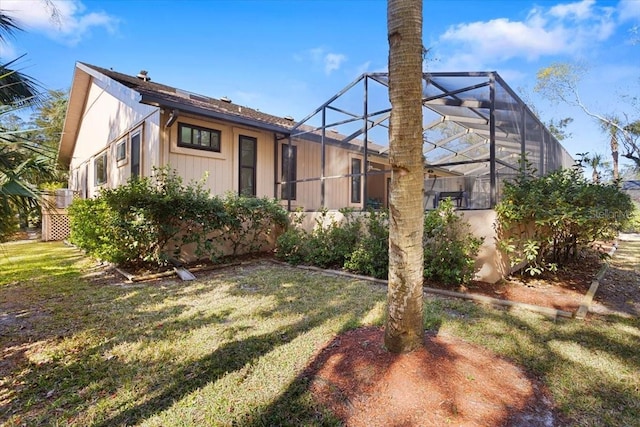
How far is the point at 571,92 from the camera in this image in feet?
76.0

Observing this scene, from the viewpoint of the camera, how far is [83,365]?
269 centimetres

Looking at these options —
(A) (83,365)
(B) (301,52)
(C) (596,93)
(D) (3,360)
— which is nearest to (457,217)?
(A) (83,365)

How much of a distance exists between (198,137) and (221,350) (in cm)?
638

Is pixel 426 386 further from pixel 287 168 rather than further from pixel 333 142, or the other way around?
pixel 287 168

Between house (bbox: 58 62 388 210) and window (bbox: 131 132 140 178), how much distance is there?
0.03 meters

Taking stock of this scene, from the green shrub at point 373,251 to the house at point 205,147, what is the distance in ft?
4.36

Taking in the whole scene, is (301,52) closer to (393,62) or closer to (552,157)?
(552,157)

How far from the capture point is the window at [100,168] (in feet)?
37.0

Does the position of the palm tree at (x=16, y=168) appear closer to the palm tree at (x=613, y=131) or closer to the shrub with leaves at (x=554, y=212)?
the shrub with leaves at (x=554, y=212)

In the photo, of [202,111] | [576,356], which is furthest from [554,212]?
[202,111]

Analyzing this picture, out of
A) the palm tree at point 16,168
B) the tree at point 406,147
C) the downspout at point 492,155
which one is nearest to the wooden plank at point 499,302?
the downspout at point 492,155

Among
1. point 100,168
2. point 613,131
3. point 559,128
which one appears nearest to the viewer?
point 100,168

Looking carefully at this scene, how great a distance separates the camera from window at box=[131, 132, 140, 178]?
8523 millimetres

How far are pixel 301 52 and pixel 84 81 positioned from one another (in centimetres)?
812
